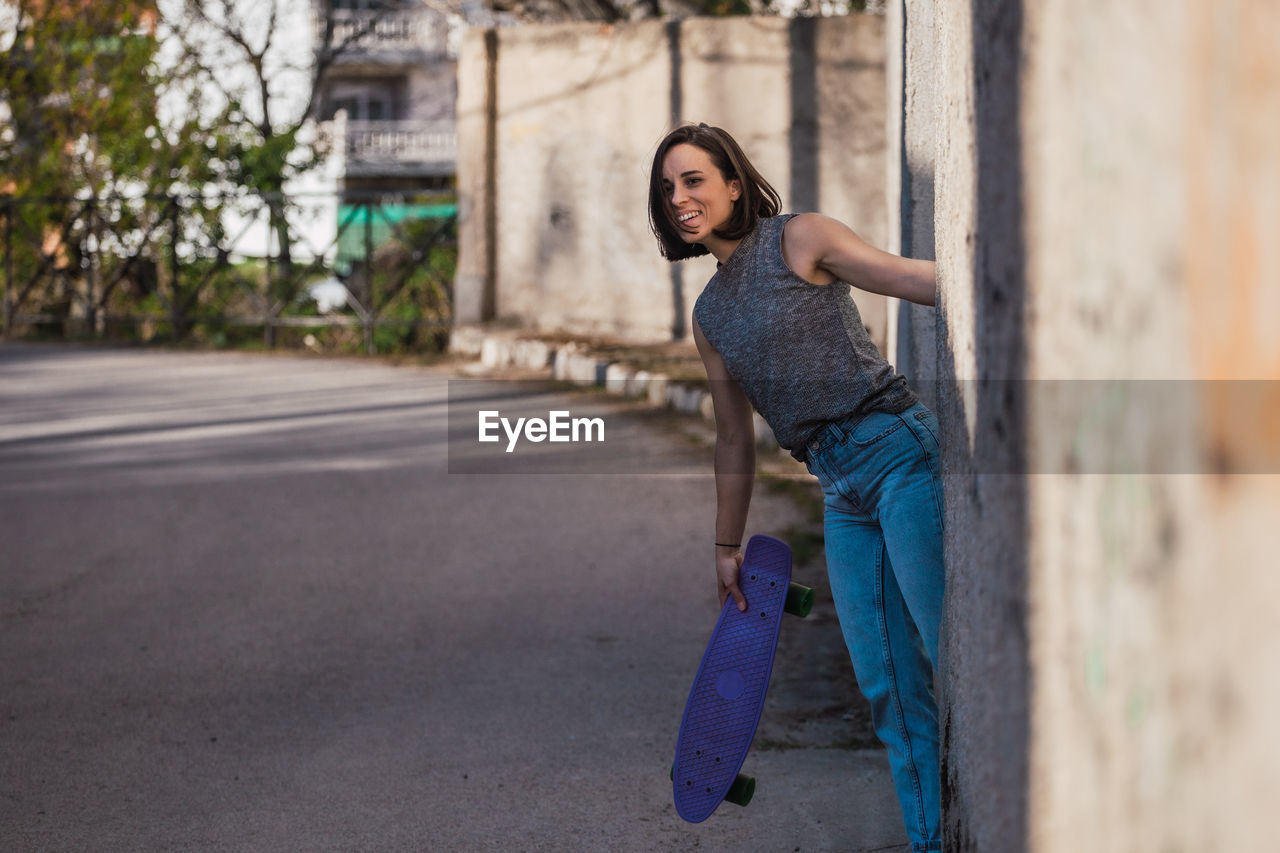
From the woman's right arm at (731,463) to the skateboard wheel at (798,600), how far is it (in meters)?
0.11

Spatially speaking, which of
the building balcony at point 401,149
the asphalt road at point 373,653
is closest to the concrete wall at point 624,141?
the asphalt road at point 373,653

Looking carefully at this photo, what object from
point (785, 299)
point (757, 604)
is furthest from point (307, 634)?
point (785, 299)

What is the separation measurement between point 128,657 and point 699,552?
100.0 inches

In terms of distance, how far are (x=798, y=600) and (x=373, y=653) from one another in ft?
6.92

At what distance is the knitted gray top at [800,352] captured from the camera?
278cm

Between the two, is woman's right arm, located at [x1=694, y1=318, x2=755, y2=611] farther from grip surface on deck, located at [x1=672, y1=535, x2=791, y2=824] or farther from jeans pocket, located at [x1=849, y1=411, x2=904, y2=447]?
jeans pocket, located at [x1=849, y1=411, x2=904, y2=447]

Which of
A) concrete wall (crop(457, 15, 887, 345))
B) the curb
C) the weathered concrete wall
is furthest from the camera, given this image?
concrete wall (crop(457, 15, 887, 345))

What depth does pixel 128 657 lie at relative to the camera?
4.52 m

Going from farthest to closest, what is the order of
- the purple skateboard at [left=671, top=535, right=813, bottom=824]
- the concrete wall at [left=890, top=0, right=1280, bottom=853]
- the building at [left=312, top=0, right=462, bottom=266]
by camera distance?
the building at [left=312, top=0, right=462, bottom=266] < the purple skateboard at [left=671, top=535, right=813, bottom=824] < the concrete wall at [left=890, top=0, right=1280, bottom=853]

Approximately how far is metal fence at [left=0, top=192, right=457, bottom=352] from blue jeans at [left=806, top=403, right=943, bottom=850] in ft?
40.8

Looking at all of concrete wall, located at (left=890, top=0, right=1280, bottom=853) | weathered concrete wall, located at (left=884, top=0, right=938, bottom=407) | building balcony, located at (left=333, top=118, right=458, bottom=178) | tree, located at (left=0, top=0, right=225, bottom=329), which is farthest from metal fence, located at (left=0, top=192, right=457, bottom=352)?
building balcony, located at (left=333, top=118, right=458, bottom=178)

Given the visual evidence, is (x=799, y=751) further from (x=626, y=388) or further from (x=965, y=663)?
(x=626, y=388)

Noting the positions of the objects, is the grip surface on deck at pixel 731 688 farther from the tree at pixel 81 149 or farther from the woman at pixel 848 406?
the tree at pixel 81 149

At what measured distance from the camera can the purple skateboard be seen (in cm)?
292
